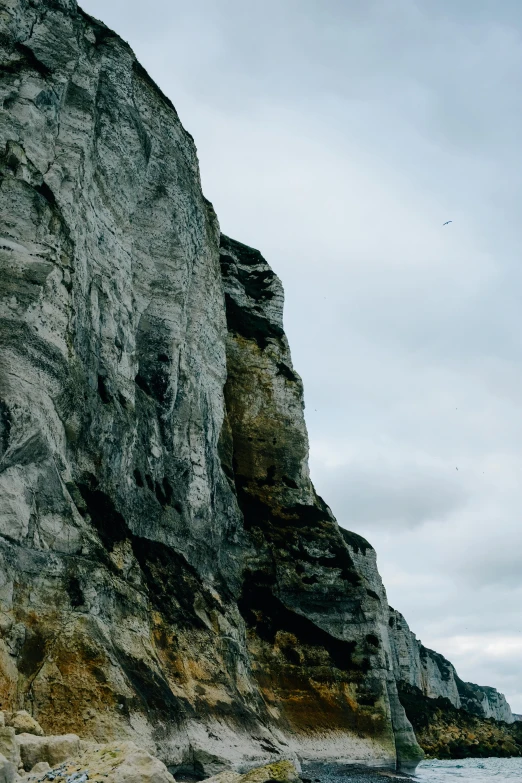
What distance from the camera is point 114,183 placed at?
27266mm

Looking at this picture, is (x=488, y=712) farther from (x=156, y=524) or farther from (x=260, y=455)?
(x=156, y=524)

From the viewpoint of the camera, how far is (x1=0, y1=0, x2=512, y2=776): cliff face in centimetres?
1680

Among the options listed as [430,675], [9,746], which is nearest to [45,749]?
[9,746]

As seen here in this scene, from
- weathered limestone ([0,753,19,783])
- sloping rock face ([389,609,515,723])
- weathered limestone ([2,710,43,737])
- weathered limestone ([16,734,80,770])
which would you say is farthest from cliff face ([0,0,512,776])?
sloping rock face ([389,609,515,723])

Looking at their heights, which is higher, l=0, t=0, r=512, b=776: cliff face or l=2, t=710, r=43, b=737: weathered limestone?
l=0, t=0, r=512, b=776: cliff face

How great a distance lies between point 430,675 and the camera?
9806cm

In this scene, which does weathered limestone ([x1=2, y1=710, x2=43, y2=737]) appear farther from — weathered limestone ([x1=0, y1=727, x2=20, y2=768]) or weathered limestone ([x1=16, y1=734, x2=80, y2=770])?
weathered limestone ([x1=0, y1=727, x2=20, y2=768])

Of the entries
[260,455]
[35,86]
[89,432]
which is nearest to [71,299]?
[89,432]

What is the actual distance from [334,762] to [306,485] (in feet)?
42.4

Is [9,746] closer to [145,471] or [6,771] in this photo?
[6,771]

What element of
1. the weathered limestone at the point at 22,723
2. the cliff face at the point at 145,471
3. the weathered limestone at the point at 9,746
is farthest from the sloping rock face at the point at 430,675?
the weathered limestone at the point at 9,746

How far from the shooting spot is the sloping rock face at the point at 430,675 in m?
72.9

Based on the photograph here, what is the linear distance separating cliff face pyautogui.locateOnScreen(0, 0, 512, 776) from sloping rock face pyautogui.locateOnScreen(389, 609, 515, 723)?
33650mm

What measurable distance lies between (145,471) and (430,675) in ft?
278
